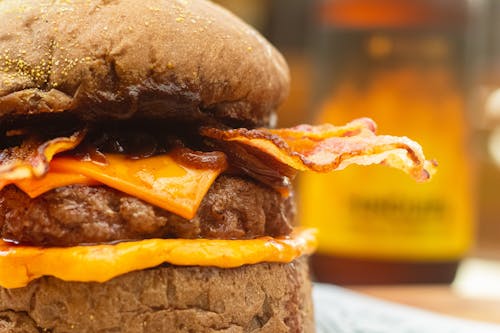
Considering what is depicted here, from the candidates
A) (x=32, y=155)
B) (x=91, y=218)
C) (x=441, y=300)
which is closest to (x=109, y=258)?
(x=91, y=218)

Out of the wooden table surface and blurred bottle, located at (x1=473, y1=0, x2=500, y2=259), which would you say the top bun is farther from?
blurred bottle, located at (x1=473, y1=0, x2=500, y2=259)

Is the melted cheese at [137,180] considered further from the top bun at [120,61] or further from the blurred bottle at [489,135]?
the blurred bottle at [489,135]

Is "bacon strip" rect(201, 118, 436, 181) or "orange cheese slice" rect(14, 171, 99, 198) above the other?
"bacon strip" rect(201, 118, 436, 181)

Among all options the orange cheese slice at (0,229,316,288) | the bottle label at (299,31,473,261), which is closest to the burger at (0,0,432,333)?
the orange cheese slice at (0,229,316,288)

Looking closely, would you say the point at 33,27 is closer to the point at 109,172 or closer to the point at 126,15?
the point at 126,15

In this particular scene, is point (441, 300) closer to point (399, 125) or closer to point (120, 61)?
point (399, 125)

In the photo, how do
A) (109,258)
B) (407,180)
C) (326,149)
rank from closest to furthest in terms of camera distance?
(109,258) → (326,149) → (407,180)

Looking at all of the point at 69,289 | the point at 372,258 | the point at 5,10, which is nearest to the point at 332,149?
the point at 69,289
